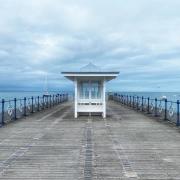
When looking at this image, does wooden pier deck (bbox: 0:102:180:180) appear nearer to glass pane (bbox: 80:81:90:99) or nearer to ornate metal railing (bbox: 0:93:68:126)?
ornate metal railing (bbox: 0:93:68:126)

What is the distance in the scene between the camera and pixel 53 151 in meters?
10.1

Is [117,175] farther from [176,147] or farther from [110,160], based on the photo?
[176,147]

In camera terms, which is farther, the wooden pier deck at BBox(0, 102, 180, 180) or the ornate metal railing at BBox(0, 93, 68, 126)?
the ornate metal railing at BBox(0, 93, 68, 126)

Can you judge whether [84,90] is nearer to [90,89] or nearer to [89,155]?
[90,89]

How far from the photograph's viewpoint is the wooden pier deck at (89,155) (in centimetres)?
756

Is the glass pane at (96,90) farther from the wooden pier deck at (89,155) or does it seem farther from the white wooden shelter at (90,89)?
the wooden pier deck at (89,155)

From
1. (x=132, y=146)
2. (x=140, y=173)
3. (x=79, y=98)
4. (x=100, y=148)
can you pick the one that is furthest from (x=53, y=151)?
(x=79, y=98)

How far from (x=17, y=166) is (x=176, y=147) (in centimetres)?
505

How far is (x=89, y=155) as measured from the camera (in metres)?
9.46

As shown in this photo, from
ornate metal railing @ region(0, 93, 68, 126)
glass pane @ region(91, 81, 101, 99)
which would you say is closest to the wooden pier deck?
ornate metal railing @ region(0, 93, 68, 126)

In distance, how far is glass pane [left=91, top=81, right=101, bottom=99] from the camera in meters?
23.7

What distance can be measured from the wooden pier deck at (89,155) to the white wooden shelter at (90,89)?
740 cm

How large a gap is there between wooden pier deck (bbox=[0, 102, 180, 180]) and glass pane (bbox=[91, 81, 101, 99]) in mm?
9307

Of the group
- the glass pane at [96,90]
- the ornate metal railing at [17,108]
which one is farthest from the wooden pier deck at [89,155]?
the glass pane at [96,90]
